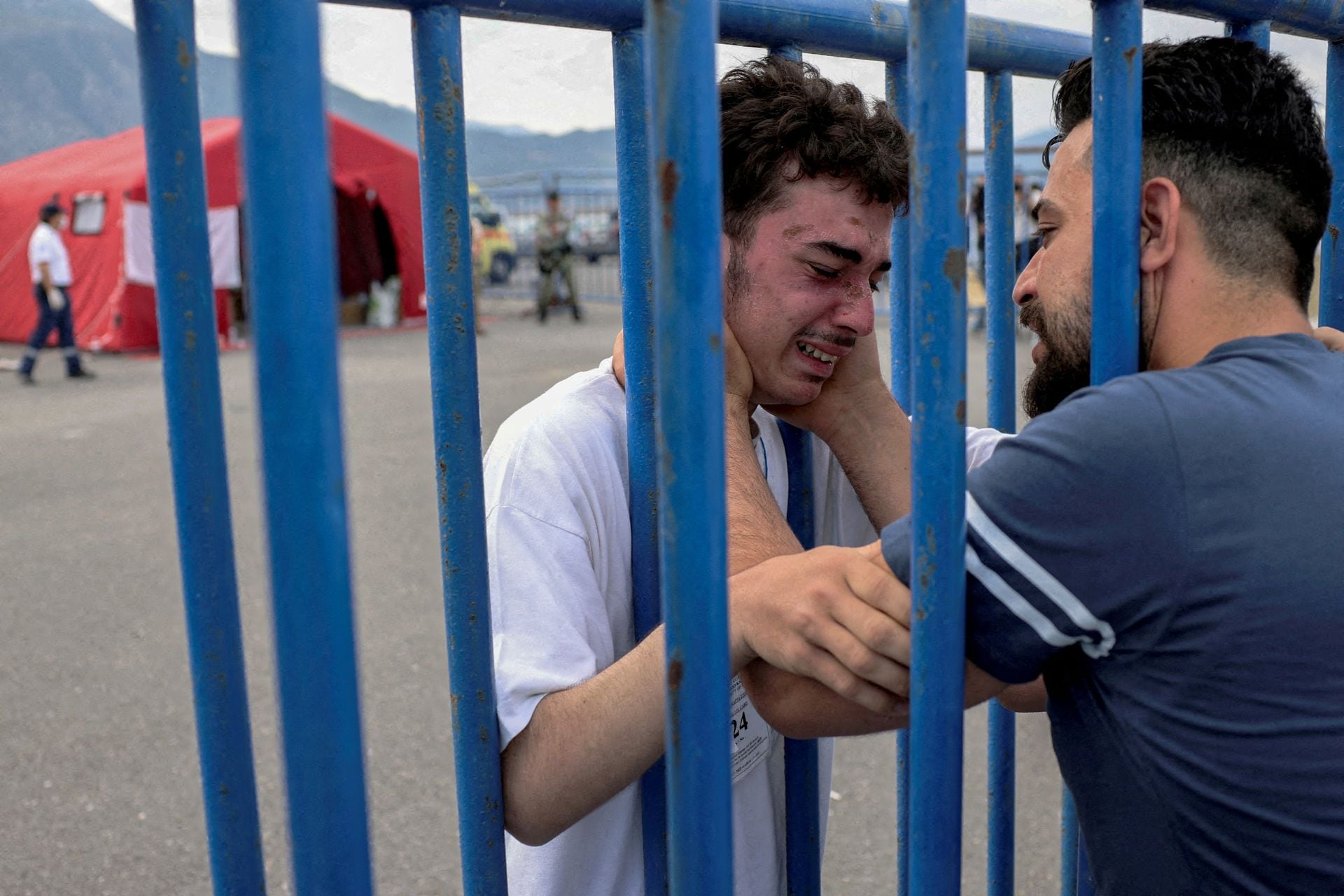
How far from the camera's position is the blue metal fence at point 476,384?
2.26 feet

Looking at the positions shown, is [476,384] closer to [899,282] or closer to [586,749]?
[586,749]

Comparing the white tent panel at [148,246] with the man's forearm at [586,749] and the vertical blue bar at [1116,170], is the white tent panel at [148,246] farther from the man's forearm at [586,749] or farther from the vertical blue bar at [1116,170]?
the vertical blue bar at [1116,170]

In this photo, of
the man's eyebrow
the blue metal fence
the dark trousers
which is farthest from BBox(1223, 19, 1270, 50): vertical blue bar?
the dark trousers

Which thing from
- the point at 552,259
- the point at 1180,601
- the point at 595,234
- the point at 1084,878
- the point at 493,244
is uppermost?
the point at 595,234

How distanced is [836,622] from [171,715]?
3.34 meters

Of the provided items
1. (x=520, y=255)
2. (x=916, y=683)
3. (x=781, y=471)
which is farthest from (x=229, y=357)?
(x=916, y=683)

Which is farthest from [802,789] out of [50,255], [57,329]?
[50,255]

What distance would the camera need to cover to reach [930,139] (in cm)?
91

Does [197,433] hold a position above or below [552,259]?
below

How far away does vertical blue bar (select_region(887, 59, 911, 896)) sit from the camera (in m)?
1.59

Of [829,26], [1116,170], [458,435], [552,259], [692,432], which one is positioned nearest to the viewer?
[692,432]

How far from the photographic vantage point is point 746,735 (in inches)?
68.3

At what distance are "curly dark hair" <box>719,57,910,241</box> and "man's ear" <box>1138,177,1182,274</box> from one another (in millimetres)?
685

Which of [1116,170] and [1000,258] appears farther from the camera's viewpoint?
[1000,258]
